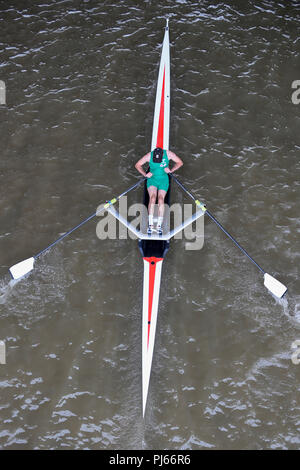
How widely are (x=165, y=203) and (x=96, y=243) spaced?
124cm

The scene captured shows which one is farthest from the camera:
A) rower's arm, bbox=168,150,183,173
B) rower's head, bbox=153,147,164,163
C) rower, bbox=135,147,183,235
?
rower's arm, bbox=168,150,183,173

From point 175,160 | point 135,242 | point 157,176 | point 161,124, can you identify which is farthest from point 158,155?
point 161,124

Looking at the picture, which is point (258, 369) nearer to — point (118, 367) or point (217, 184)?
point (118, 367)

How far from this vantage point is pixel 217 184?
28.7 feet

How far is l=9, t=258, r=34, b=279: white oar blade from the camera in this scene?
7316mm

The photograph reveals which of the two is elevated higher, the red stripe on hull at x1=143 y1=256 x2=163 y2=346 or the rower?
the rower

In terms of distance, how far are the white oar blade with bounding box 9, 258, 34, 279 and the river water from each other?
169 mm

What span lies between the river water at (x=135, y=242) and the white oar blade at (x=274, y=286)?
0.58 ft

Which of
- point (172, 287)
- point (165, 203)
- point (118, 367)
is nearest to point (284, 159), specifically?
point (165, 203)

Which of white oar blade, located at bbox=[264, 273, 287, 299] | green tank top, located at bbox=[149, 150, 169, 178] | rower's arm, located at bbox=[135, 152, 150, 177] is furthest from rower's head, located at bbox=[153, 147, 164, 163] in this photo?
white oar blade, located at bbox=[264, 273, 287, 299]

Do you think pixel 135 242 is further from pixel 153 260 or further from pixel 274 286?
pixel 274 286

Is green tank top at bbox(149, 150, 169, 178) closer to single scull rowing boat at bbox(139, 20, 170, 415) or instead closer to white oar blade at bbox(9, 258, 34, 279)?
single scull rowing boat at bbox(139, 20, 170, 415)

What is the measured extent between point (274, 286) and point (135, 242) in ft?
7.10

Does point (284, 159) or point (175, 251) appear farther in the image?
point (284, 159)
